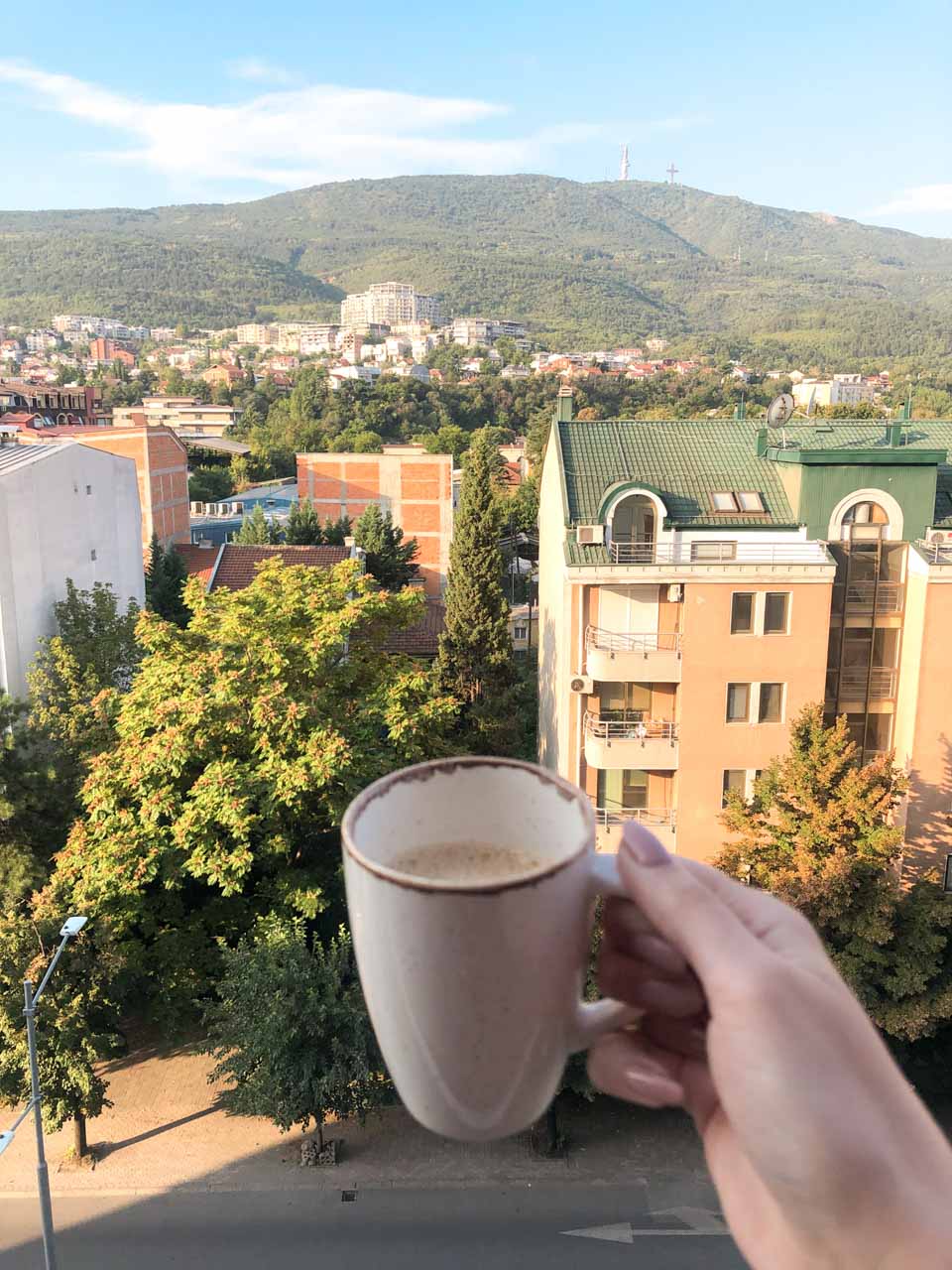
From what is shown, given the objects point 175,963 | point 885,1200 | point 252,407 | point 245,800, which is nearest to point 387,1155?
point 175,963

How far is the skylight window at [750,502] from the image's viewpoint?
14.4 meters

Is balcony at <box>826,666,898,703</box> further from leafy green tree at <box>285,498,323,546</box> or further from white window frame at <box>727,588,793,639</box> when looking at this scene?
leafy green tree at <box>285,498,323,546</box>

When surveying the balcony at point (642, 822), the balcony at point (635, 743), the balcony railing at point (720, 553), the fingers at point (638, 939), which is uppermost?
the fingers at point (638, 939)

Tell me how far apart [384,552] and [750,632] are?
67.5ft

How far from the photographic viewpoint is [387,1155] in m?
12.8

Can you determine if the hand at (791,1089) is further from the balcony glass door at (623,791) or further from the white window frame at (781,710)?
the balcony glass door at (623,791)

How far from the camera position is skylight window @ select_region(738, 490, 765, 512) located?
14383 mm

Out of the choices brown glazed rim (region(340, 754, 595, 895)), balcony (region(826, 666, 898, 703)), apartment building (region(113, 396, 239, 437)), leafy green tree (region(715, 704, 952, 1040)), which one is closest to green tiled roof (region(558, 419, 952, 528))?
balcony (region(826, 666, 898, 703))

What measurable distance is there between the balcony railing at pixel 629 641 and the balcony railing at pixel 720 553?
105 centimetres

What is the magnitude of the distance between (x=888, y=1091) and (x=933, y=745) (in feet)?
43.4

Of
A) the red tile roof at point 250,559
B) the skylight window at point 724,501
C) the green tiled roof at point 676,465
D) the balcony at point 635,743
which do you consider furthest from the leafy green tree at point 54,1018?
the red tile roof at point 250,559

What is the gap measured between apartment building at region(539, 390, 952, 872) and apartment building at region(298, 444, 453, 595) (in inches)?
1008

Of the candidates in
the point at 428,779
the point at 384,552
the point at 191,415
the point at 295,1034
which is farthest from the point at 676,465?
the point at 191,415

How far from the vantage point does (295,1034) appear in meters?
11.3
